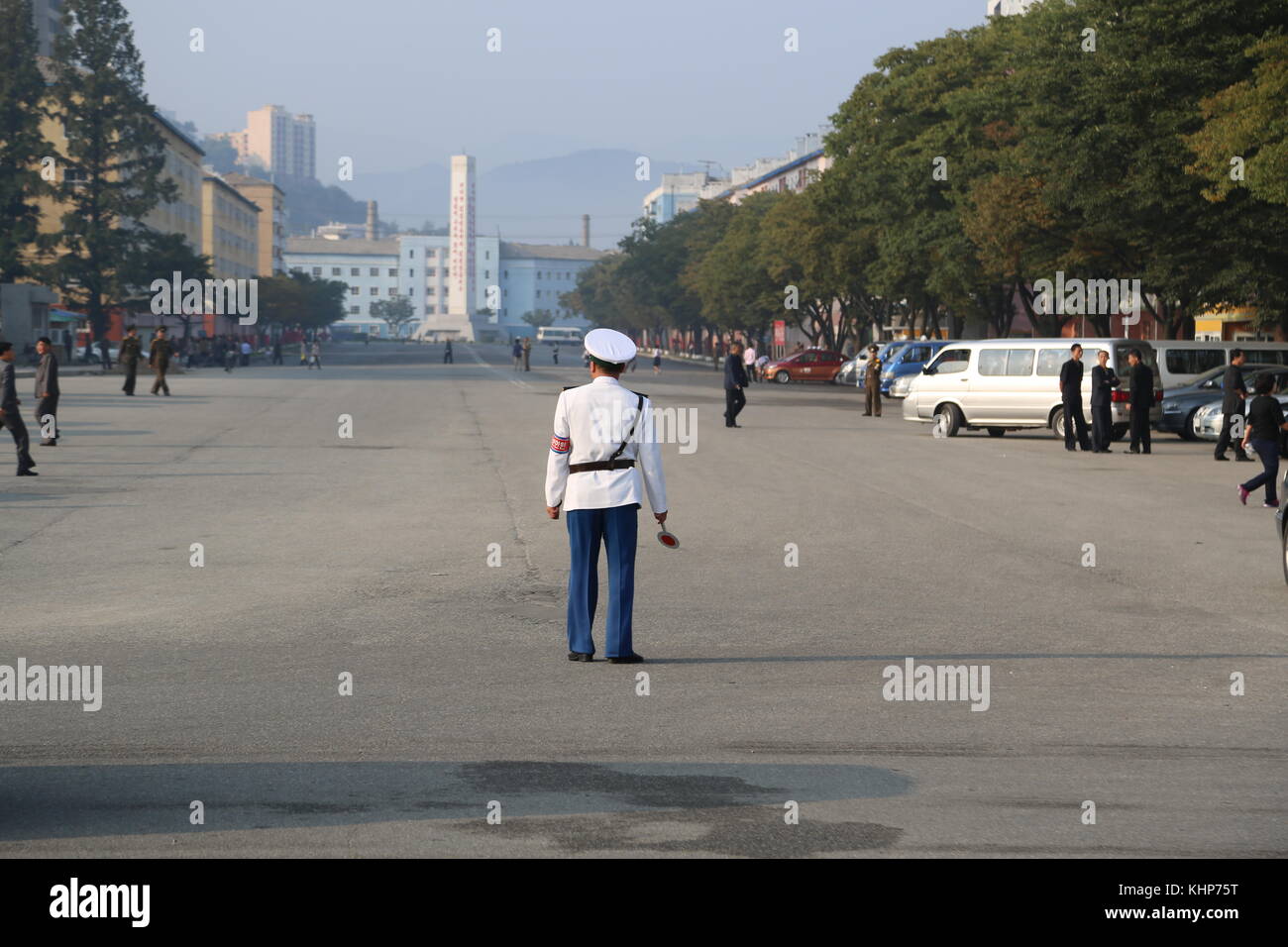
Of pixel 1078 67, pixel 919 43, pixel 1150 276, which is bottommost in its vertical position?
pixel 1150 276

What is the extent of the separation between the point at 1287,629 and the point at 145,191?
70894mm

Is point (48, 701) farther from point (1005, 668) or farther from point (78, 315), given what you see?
point (78, 315)

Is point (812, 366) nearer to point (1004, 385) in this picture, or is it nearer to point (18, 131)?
point (18, 131)

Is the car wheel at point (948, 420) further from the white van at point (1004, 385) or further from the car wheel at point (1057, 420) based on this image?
the car wheel at point (1057, 420)

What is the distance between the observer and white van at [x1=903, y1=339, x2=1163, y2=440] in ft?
99.5

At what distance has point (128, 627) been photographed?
9930mm

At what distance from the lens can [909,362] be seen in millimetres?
51531

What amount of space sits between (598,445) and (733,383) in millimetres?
23578

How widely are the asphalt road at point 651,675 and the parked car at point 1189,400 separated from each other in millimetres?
11655

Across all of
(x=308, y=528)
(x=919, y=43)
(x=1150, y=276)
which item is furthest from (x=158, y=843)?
(x=919, y=43)

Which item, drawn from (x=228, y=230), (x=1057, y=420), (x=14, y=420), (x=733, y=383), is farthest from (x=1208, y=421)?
(x=228, y=230)

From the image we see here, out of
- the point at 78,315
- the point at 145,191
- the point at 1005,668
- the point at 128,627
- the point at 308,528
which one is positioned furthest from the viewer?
the point at 78,315

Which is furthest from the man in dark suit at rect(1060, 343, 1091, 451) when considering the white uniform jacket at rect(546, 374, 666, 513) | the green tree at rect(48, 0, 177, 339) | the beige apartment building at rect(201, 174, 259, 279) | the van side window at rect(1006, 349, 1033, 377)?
the beige apartment building at rect(201, 174, 259, 279)

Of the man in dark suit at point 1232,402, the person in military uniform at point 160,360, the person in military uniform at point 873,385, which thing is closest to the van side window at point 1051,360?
the man in dark suit at point 1232,402
